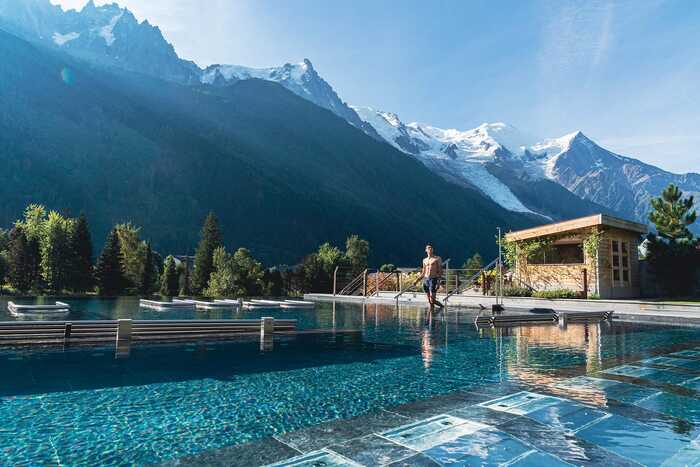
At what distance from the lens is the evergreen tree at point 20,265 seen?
28.9 meters

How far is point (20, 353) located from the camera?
6941 mm

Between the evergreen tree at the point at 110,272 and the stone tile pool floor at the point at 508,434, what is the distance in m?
31.5

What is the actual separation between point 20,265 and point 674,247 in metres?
38.8

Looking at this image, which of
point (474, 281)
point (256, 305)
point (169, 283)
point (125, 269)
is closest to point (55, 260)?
point (125, 269)

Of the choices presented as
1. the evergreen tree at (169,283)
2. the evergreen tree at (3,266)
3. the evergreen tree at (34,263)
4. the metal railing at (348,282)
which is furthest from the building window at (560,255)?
the evergreen tree at (3,266)

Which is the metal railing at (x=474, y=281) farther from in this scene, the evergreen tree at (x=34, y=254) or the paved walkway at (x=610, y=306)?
the evergreen tree at (x=34, y=254)

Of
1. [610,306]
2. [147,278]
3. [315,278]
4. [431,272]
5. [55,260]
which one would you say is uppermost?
[55,260]

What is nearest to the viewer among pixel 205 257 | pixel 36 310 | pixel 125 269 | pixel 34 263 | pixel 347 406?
pixel 347 406

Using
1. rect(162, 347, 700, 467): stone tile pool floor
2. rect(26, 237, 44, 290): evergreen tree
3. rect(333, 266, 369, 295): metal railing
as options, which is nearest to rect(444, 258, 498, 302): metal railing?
rect(333, 266, 369, 295): metal railing

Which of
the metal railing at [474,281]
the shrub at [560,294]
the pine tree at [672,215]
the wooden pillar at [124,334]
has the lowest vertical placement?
the wooden pillar at [124,334]

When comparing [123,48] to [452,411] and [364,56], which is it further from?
[452,411]

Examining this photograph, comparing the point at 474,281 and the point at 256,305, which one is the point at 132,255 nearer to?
the point at 256,305

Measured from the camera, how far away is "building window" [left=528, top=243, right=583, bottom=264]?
2280 centimetres

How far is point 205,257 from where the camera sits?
110 feet
